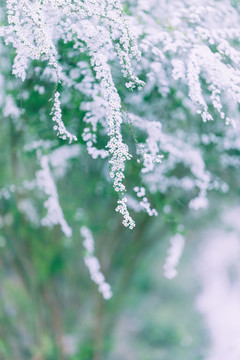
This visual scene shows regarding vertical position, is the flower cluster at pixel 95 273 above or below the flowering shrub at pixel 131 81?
below

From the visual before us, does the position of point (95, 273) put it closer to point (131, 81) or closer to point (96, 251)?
point (131, 81)

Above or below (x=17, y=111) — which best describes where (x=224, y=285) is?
below

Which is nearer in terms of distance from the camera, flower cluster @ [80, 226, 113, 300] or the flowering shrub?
the flowering shrub

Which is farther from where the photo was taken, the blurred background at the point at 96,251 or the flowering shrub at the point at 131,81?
the blurred background at the point at 96,251

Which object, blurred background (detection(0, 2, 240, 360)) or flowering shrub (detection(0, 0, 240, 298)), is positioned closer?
flowering shrub (detection(0, 0, 240, 298))

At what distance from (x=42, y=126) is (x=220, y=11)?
3.36ft

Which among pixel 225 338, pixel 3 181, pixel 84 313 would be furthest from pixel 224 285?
pixel 3 181

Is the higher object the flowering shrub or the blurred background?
the flowering shrub

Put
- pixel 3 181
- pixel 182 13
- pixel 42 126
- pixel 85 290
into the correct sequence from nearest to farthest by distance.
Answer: pixel 182 13 → pixel 42 126 → pixel 3 181 → pixel 85 290

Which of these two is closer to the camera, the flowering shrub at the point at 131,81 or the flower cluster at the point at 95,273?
the flowering shrub at the point at 131,81

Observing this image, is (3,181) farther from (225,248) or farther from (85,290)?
(225,248)

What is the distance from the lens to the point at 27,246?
→ 288 cm

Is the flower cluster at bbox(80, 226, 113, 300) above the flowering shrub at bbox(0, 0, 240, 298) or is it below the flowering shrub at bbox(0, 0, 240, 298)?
below

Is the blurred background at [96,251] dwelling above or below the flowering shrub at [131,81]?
below
